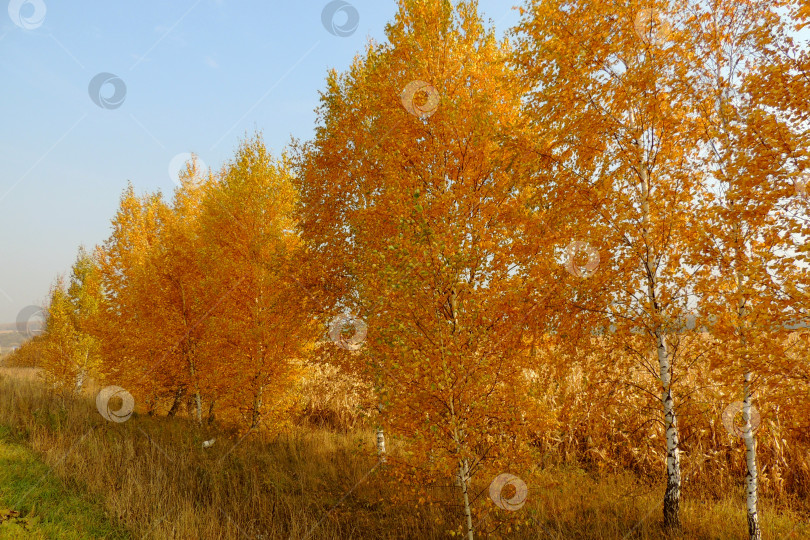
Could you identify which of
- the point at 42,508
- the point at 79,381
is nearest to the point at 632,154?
the point at 42,508

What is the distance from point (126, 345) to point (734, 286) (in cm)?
1833

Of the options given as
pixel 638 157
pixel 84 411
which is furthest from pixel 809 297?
pixel 84 411

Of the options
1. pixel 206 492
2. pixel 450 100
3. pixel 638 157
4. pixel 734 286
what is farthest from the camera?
pixel 206 492

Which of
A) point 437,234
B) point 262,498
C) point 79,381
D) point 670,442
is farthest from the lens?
point 79,381

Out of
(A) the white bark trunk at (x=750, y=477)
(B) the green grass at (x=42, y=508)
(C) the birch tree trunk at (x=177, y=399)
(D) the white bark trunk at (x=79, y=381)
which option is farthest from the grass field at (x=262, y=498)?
(D) the white bark trunk at (x=79, y=381)

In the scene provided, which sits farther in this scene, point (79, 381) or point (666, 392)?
point (79, 381)

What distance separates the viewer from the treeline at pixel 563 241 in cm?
541

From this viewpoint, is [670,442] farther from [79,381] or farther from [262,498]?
[79,381]

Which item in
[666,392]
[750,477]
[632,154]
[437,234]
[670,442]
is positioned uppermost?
[632,154]

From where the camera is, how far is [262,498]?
922cm

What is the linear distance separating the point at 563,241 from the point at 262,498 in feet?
28.7

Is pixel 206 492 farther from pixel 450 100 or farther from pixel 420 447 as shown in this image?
pixel 450 100

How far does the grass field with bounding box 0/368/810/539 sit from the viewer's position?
7.30 m

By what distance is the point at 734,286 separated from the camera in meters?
6.40
